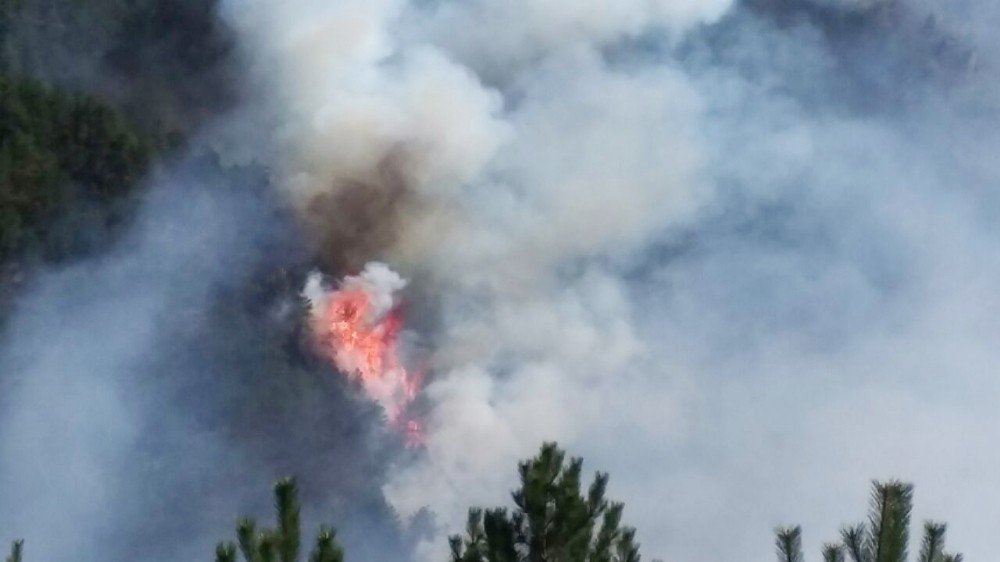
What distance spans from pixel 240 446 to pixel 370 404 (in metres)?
5.61

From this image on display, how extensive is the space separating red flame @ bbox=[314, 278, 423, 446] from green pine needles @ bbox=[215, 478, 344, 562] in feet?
140

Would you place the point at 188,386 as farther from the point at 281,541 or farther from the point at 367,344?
the point at 281,541

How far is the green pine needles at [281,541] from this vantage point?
56.5 feet

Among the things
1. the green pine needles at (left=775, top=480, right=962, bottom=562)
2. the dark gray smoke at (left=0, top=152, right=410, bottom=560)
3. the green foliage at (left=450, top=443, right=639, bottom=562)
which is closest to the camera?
the green pine needles at (left=775, top=480, right=962, bottom=562)

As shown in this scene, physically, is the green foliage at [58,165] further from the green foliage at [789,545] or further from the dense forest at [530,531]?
the green foliage at [789,545]

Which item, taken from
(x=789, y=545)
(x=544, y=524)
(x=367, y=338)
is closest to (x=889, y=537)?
(x=789, y=545)

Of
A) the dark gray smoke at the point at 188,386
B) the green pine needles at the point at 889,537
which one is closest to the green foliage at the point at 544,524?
the green pine needles at the point at 889,537

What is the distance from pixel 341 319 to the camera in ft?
201

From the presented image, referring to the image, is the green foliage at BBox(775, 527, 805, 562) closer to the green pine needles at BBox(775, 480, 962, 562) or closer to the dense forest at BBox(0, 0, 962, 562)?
the green pine needles at BBox(775, 480, 962, 562)

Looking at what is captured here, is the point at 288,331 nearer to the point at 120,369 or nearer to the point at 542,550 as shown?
the point at 120,369

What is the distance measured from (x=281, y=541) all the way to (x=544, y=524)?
5.73m

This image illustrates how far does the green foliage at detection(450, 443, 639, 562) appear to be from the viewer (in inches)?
870

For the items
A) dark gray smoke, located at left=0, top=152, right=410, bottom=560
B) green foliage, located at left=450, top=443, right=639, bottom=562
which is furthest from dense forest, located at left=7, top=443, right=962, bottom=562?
dark gray smoke, located at left=0, top=152, right=410, bottom=560

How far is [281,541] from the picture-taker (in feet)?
57.4
